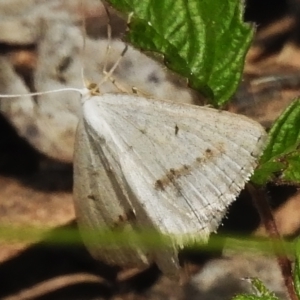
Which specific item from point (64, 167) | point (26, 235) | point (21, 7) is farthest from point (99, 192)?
point (21, 7)

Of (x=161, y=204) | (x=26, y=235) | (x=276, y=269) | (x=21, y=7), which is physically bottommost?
(x=276, y=269)

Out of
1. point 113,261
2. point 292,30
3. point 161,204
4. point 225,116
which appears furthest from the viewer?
point 292,30

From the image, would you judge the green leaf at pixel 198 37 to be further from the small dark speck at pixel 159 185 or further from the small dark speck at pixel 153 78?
the small dark speck at pixel 153 78

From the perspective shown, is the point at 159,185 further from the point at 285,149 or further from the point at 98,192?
the point at 285,149

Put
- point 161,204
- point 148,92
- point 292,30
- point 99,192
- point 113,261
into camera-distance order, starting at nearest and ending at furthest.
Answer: point 161,204, point 99,192, point 113,261, point 148,92, point 292,30

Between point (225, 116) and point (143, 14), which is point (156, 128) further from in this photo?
point (143, 14)
